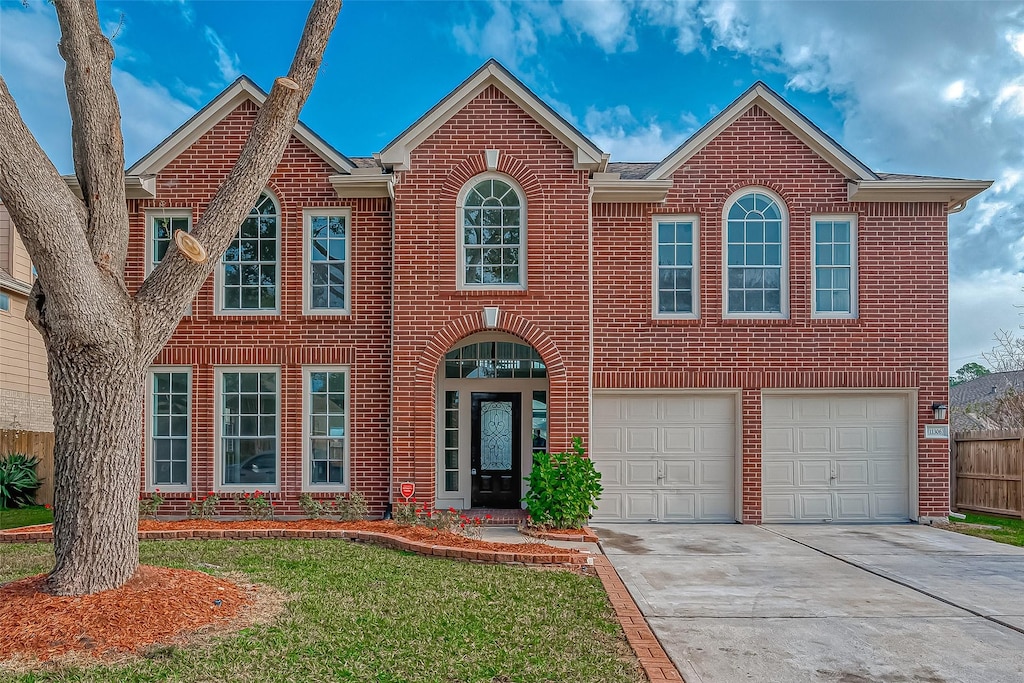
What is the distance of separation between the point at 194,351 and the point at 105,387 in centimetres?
638

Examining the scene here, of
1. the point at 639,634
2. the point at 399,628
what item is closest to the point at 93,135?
the point at 399,628

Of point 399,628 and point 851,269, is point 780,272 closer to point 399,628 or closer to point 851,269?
point 851,269

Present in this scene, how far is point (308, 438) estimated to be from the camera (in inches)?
495

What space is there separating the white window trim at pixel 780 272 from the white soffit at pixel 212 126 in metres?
6.33

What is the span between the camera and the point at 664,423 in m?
13.1

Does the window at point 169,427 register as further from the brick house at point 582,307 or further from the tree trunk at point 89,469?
the tree trunk at point 89,469

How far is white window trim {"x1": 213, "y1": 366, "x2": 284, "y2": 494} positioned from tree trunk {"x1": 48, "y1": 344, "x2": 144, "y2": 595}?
6.00m

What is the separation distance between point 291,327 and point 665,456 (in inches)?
259

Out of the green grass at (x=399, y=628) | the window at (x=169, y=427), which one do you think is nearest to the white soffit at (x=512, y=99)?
the window at (x=169, y=427)

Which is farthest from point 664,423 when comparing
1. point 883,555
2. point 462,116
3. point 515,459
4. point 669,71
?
point 669,71

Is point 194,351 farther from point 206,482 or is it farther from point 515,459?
point 515,459

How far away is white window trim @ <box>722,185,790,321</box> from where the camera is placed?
12945mm

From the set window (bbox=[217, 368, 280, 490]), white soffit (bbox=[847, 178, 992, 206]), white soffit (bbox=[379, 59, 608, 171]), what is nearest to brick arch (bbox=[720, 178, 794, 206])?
white soffit (bbox=[847, 178, 992, 206])

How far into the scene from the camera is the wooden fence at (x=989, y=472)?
14.0 metres
